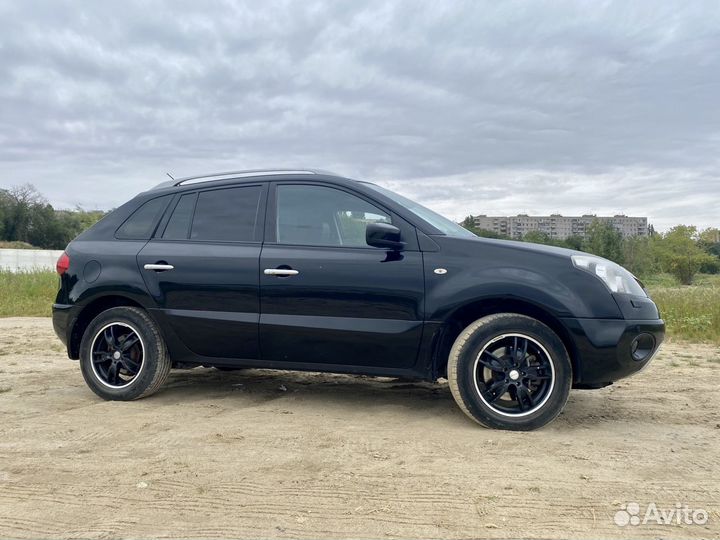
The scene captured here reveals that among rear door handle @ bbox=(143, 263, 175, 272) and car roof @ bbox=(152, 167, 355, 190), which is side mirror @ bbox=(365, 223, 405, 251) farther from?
rear door handle @ bbox=(143, 263, 175, 272)

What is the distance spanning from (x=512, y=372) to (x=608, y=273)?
92cm

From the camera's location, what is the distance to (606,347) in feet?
12.6

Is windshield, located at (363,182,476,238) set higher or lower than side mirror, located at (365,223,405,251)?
higher

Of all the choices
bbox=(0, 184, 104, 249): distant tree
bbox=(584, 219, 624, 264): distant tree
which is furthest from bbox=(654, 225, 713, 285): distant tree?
bbox=(0, 184, 104, 249): distant tree

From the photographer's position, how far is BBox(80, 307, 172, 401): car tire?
472 cm

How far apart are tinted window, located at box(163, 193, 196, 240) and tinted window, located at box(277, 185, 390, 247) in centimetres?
80

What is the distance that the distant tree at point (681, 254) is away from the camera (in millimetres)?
78438

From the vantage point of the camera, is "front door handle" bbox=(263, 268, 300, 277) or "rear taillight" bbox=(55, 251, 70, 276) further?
"rear taillight" bbox=(55, 251, 70, 276)

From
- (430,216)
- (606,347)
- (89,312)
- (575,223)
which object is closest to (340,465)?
(606,347)

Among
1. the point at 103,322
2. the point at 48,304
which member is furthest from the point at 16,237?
the point at 103,322

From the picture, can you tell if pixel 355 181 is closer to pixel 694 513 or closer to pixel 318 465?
pixel 318 465

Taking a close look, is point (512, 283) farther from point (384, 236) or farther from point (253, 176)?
point (253, 176)

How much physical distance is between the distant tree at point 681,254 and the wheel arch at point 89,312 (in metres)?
81.3

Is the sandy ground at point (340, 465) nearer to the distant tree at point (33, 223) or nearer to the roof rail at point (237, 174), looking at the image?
the roof rail at point (237, 174)
